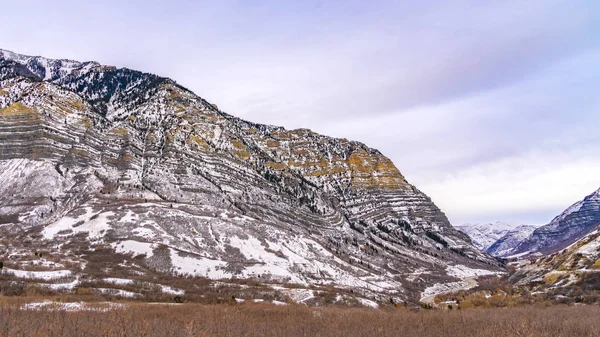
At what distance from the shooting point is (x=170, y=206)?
108m

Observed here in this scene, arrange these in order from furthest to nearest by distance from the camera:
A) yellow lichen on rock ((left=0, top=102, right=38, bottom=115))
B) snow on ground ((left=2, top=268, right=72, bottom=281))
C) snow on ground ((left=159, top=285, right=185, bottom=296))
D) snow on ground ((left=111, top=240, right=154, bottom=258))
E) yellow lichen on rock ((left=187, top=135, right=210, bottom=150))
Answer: yellow lichen on rock ((left=187, top=135, right=210, bottom=150)) → yellow lichen on rock ((left=0, top=102, right=38, bottom=115)) → snow on ground ((left=111, top=240, right=154, bottom=258)) → snow on ground ((left=159, top=285, right=185, bottom=296)) → snow on ground ((left=2, top=268, right=72, bottom=281))

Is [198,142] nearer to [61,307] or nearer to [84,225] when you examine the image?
[84,225]

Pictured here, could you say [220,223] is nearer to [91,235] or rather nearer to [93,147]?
[91,235]

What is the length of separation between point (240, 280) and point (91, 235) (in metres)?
36.5

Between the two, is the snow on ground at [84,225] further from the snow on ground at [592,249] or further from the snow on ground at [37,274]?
the snow on ground at [592,249]

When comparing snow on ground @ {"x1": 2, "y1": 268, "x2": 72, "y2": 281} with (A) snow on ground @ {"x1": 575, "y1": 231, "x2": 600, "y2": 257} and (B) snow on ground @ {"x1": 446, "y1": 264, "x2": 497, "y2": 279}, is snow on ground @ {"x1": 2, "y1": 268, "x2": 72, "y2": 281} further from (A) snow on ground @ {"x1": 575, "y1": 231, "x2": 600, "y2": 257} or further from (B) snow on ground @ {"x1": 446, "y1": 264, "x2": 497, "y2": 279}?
(B) snow on ground @ {"x1": 446, "y1": 264, "x2": 497, "y2": 279}

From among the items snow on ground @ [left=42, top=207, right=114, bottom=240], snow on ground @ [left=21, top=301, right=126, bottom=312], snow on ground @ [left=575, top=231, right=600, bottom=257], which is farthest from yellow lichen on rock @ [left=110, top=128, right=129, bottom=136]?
snow on ground @ [left=575, top=231, right=600, bottom=257]

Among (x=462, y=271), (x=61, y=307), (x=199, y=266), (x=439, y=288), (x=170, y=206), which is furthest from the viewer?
(x=462, y=271)

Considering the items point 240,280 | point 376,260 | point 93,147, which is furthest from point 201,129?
point 240,280

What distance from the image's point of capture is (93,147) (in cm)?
14188

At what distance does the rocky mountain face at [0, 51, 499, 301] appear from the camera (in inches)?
3196

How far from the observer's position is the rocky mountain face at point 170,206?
266ft

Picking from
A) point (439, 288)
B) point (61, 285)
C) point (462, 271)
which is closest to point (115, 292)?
point (61, 285)

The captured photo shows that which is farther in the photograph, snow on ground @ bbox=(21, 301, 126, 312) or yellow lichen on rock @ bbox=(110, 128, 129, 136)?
yellow lichen on rock @ bbox=(110, 128, 129, 136)
